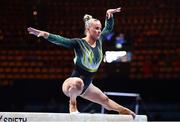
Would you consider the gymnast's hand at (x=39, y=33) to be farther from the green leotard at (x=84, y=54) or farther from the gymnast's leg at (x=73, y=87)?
the gymnast's leg at (x=73, y=87)

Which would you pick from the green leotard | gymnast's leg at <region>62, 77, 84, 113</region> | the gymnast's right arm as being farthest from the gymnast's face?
gymnast's leg at <region>62, 77, 84, 113</region>

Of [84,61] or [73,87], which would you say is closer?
[73,87]

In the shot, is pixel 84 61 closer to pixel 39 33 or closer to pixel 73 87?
pixel 73 87

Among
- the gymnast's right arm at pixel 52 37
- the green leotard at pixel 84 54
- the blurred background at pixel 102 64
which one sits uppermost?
the gymnast's right arm at pixel 52 37

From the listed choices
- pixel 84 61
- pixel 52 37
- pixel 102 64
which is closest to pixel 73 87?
pixel 84 61

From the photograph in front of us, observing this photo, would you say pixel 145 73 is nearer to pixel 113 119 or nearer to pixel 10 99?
pixel 10 99

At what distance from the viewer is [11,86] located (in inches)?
399

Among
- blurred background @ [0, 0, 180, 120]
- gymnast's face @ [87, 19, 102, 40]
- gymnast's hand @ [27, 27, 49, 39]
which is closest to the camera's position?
gymnast's hand @ [27, 27, 49, 39]

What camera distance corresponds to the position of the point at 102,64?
1030 centimetres

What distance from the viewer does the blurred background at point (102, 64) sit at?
9.92m

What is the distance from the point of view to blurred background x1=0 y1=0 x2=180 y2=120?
9.92 metres

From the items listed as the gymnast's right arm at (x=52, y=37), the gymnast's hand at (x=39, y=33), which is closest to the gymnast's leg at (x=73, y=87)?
the gymnast's right arm at (x=52, y=37)

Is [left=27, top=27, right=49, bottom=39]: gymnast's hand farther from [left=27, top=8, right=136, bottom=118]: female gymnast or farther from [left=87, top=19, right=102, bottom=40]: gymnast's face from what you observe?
[left=87, top=19, right=102, bottom=40]: gymnast's face

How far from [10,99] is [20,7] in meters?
2.25
